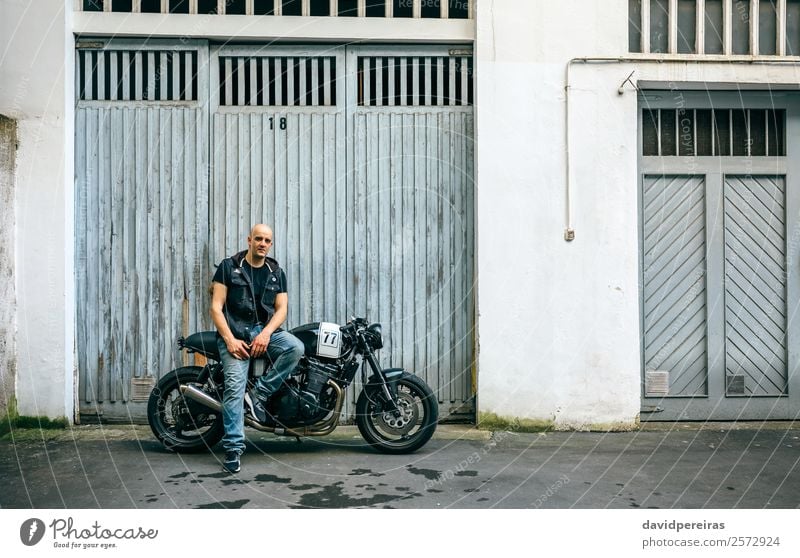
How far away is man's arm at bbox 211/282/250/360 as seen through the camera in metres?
5.65

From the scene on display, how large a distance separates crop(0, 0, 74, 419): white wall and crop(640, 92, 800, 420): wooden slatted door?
5.37 meters

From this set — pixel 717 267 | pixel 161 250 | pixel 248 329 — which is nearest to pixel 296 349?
pixel 248 329

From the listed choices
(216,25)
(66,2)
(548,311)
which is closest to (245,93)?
(216,25)

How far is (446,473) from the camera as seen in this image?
5.69 metres

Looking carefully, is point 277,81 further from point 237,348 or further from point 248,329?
point 237,348

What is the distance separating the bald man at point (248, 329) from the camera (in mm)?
5668

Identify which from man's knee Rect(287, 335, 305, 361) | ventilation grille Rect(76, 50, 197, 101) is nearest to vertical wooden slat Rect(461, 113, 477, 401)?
man's knee Rect(287, 335, 305, 361)

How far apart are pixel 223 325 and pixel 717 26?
5354 millimetres

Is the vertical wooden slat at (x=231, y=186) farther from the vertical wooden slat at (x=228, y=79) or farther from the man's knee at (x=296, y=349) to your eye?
the man's knee at (x=296, y=349)

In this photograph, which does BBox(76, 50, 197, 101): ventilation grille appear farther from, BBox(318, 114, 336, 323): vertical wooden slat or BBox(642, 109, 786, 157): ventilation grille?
BBox(642, 109, 786, 157): ventilation grille

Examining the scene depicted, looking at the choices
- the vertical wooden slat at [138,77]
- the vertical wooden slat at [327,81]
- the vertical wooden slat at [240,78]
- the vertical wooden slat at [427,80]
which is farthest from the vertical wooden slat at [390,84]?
the vertical wooden slat at [138,77]

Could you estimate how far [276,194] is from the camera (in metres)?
7.17

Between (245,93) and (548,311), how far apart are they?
3.49 m

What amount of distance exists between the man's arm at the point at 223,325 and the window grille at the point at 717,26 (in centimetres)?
442
